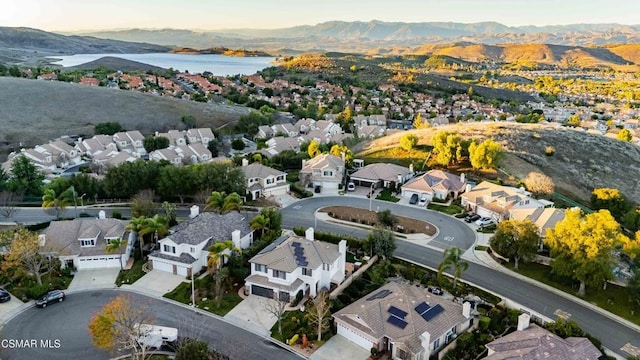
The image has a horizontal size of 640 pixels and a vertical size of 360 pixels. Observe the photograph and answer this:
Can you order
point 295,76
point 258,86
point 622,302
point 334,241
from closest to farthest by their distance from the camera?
point 622,302, point 334,241, point 258,86, point 295,76

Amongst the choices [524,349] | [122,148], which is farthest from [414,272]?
[122,148]

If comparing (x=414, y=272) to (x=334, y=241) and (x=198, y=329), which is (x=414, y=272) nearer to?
(x=334, y=241)

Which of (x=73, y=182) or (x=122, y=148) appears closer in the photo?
(x=73, y=182)

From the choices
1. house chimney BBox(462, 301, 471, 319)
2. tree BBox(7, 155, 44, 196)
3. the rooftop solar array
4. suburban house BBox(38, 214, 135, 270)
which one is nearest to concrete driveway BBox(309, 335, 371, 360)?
the rooftop solar array

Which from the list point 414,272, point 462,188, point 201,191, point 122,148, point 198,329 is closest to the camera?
point 198,329

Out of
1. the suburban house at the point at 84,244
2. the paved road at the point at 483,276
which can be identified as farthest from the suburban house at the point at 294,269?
the suburban house at the point at 84,244
